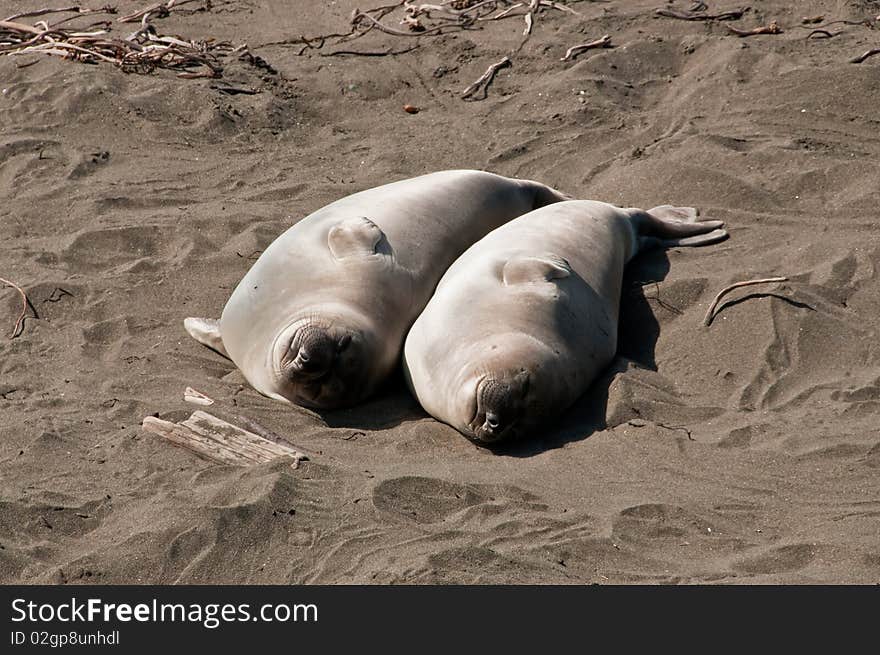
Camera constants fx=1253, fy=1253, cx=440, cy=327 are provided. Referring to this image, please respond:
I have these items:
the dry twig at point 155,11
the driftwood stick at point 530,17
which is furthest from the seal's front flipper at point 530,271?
the dry twig at point 155,11

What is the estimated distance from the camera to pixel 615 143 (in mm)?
8492

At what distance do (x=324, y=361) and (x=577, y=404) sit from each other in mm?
1202

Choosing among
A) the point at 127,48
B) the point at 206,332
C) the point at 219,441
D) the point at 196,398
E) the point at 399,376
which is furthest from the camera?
the point at 127,48

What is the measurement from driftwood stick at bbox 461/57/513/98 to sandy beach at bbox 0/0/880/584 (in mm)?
56

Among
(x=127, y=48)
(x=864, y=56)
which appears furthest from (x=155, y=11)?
(x=864, y=56)

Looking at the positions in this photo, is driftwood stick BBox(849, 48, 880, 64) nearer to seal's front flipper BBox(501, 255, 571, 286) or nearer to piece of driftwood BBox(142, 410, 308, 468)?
seal's front flipper BBox(501, 255, 571, 286)

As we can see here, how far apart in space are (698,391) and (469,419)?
1.13 metres

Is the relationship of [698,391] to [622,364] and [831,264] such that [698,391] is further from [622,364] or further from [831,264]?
[831,264]

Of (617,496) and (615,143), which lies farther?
(615,143)

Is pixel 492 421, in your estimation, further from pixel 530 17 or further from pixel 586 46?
pixel 530 17

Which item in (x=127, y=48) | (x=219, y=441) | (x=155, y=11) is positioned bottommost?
(x=155, y=11)

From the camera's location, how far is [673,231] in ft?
24.0

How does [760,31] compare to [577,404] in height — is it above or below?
above

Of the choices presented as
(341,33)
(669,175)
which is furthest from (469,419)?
(341,33)
